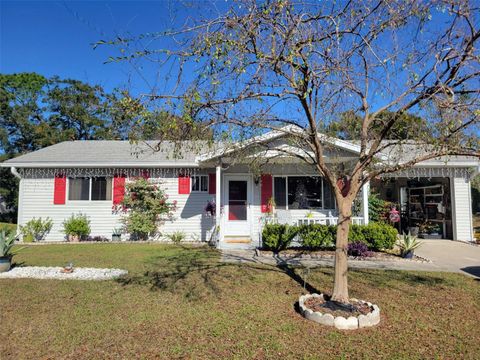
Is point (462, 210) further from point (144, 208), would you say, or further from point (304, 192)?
point (144, 208)

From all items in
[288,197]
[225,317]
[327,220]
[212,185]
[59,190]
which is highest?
[212,185]

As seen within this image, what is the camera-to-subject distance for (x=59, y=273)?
7.51 m

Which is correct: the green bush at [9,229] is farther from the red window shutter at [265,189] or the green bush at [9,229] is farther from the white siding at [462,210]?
the white siding at [462,210]

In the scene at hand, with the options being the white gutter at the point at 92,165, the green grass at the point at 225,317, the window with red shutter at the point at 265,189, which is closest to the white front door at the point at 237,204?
the window with red shutter at the point at 265,189

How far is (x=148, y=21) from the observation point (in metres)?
4.95

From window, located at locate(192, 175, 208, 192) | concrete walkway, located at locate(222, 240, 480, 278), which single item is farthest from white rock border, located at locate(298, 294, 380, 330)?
window, located at locate(192, 175, 208, 192)

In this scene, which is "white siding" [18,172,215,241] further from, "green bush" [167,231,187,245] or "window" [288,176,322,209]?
"window" [288,176,322,209]

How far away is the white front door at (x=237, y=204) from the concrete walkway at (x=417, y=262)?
2.18 metres

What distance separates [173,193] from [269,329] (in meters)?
9.95

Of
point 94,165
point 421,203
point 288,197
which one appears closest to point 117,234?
point 94,165

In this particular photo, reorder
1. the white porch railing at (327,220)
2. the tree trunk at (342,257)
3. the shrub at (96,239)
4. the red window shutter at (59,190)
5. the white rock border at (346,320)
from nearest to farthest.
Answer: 1. the white rock border at (346,320)
2. the tree trunk at (342,257)
3. the white porch railing at (327,220)
4. the shrub at (96,239)
5. the red window shutter at (59,190)

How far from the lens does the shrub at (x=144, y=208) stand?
520 inches

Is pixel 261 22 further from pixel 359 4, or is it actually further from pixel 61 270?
pixel 61 270

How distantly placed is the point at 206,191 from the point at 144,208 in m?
2.67
